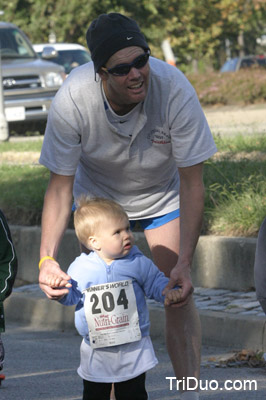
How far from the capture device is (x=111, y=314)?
400 centimetres

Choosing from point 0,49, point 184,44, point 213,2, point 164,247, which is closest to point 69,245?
point 164,247

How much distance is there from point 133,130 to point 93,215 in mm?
498

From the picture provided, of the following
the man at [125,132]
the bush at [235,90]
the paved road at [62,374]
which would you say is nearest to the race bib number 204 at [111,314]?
the man at [125,132]

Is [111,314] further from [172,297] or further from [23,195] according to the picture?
[23,195]

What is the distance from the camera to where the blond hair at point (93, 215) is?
4051 millimetres

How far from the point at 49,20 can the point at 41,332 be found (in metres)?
25.6

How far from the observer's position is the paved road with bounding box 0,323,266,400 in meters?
5.23

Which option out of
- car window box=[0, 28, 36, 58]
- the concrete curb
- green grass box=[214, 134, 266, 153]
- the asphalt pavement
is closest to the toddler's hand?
the asphalt pavement

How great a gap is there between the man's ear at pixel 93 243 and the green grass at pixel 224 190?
12.3ft

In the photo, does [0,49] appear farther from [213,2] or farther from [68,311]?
[213,2]

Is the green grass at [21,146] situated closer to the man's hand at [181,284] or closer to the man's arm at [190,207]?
the man's arm at [190,207]

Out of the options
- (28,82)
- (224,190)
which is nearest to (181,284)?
(224,190)

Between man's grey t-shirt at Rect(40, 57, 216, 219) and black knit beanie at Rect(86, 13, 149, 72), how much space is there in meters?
0.21

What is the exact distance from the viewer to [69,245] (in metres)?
8.54
